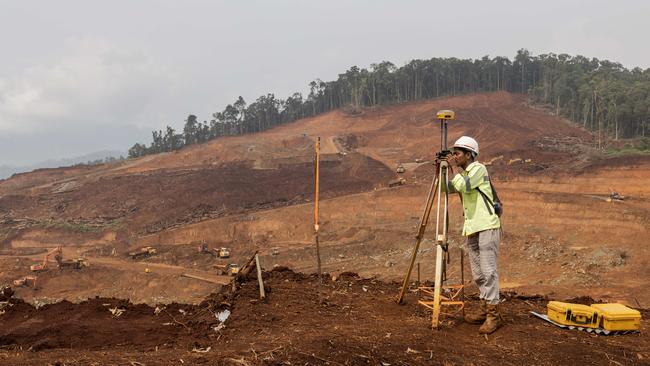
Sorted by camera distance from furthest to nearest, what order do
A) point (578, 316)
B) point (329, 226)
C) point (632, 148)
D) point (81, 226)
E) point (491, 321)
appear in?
point (632, 148)
point (81, 226)
point (329, 226)
point (578, 316)
point (491, 321)

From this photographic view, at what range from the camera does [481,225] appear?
18.2ft

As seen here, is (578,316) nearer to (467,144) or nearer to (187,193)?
(467,144)

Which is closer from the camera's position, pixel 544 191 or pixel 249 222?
pixel 544 191

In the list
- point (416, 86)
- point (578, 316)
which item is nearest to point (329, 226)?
point (578, 316)

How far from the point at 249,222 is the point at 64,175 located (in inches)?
1134

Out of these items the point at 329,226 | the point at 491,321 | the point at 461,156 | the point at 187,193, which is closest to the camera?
the point at 491,321

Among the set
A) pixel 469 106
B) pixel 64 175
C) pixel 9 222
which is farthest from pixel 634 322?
pixel 469 106

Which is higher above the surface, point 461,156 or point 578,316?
point 461,156

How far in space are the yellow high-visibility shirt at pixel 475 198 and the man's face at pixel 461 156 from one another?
0.40ft

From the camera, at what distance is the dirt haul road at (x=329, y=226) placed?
5316mm

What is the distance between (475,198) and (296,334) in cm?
257

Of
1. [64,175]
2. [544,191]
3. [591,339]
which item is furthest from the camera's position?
[64,175]

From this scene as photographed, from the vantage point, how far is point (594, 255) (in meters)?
15.7

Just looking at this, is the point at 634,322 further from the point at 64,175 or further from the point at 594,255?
the point at 64,175
